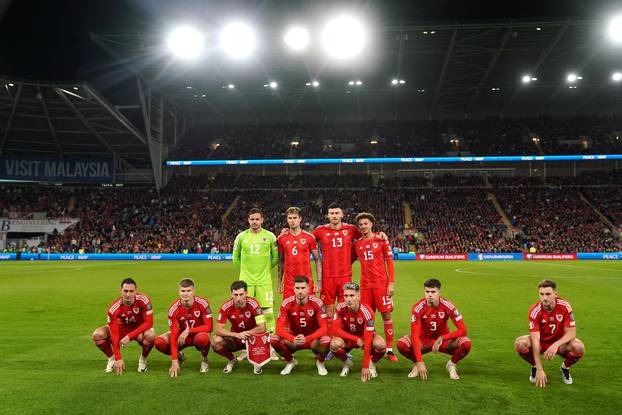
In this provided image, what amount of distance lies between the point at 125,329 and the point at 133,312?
1.08 ft

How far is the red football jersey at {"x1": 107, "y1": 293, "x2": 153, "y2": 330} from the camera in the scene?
6.91 m

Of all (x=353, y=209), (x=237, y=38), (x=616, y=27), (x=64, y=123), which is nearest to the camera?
(x=616, y=27)

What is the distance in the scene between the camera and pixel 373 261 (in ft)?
25.6

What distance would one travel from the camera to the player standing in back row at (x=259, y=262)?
310 inches

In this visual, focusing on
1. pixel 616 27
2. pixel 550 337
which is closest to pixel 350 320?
pixel 550 337

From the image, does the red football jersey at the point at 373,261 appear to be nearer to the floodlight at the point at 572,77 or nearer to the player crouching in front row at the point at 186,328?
the player crouching in front row at the point at 186,328

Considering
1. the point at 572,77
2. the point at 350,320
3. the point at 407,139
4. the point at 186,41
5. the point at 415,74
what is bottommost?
the point at 350,320

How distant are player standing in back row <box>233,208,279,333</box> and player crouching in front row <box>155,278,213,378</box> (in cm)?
112

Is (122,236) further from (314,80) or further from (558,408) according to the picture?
(558,408)

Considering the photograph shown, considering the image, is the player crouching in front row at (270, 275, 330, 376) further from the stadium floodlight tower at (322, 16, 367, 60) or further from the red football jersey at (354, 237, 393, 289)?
the stadium floodlight tower at (322, 16, 367, 60)

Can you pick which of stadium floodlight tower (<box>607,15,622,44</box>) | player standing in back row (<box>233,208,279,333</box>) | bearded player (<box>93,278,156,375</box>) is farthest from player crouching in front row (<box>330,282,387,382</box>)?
stadium floodlight tower (<box>607,15,622,44</box>)

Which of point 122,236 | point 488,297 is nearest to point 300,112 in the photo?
point 122,236

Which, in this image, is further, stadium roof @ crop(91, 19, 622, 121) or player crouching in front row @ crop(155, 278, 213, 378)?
stadium roof @ crop(91, 19, 622, 121)

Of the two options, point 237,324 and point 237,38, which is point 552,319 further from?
point 237,38
